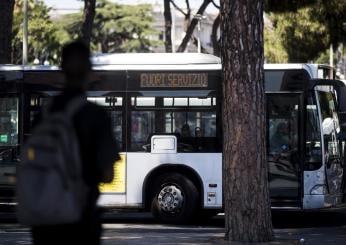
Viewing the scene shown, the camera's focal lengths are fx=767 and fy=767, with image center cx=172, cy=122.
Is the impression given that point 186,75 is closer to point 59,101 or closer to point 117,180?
point 117,180

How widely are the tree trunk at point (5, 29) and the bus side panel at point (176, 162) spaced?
439 cm

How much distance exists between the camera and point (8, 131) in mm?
14320

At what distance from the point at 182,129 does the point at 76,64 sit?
9141 mm

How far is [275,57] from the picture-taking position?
30.0m

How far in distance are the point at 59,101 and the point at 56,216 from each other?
0.77m

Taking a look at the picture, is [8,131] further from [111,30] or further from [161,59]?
[111,30]

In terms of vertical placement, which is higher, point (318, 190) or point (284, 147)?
point (284, 147)

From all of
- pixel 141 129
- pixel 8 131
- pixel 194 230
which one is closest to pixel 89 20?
pixel 8 131

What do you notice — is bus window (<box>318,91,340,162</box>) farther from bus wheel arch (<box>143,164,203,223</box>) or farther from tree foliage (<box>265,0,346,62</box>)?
tree foliage (<box>265,0,346,62</box>)

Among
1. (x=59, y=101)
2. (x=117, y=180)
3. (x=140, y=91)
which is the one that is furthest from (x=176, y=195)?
(x=59, y=101)

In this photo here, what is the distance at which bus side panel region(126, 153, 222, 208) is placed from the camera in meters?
13.9

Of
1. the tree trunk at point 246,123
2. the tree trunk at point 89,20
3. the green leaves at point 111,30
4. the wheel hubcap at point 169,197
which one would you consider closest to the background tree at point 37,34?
the green leaves at point 111,30

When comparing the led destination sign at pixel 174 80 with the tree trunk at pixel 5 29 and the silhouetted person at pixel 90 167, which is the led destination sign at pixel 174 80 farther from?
the silhouetted person at pixel 90 167

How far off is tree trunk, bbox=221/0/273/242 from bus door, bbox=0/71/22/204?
5.84m
